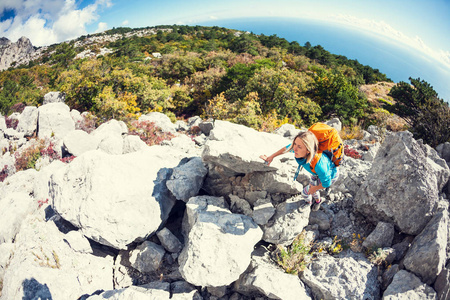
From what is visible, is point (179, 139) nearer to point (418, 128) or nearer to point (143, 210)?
point (143, 210)

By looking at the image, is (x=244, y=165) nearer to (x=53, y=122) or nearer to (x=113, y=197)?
(x=113, y=197)

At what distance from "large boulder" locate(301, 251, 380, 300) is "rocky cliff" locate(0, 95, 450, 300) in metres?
0.02

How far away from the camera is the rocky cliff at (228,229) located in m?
4.57

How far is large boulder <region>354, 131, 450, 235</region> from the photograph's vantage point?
5074 mm

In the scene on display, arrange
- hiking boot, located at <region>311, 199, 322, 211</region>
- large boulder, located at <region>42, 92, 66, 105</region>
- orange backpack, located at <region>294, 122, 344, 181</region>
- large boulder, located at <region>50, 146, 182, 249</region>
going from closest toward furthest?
1. orange backpack, located at <region>294, 122, 344, 181</region>
2. large boulder, located at <region>50, 146, 182, 249</region>
3. hiking boot, located at <region>311, 199, 322, 211</region>
4. large boulder, located at <region>42, 92, 66, 105</region>

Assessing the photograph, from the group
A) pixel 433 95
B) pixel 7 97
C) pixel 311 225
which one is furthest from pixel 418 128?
pixel 7 97

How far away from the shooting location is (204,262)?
4.64 m

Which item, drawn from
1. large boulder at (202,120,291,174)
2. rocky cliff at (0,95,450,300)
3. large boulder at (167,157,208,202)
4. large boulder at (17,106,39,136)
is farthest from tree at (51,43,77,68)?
large boulder at (202,120,291,174)

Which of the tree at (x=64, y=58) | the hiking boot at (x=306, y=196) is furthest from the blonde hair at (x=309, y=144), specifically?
the tree at (x=64, y=58)

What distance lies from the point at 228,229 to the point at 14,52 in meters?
158

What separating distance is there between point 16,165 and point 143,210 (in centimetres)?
921

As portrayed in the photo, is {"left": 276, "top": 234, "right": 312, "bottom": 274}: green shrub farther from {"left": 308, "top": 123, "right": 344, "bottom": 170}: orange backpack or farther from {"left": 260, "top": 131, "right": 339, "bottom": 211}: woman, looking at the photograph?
{"left": 308, "top": 123, "right": 344, "bottom": 170}: orange backpack

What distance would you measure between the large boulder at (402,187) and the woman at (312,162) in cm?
149

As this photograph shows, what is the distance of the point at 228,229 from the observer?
5172 millimetres
